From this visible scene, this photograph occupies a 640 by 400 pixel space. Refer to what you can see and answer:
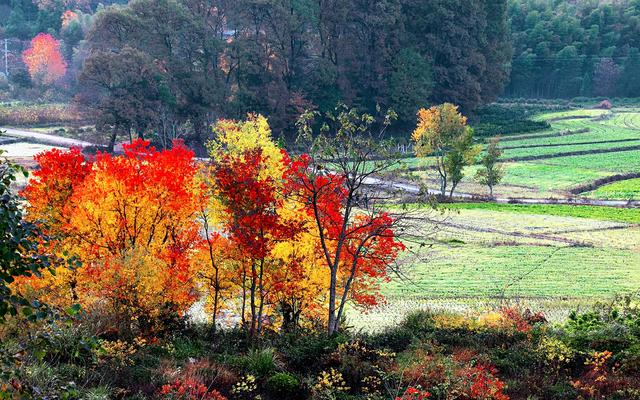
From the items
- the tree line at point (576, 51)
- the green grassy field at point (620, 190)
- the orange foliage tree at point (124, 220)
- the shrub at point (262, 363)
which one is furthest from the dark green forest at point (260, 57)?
the shrub at point (262, 363)

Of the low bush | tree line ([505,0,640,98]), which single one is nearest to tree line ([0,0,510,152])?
the low bush

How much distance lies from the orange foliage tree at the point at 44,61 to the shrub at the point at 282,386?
97.5m

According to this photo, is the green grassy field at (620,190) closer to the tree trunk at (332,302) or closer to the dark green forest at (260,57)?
the dark green forest at (260,57)

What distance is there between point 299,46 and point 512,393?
247 ft

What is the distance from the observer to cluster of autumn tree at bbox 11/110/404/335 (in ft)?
69.3

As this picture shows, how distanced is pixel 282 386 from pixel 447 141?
57.4 m

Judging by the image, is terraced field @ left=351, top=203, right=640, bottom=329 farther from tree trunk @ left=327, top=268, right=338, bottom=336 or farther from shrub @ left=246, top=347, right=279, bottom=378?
shrub @ left=246, top=347, right=279, bottom=378

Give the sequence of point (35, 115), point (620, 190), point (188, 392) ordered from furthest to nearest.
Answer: point (35, 115) < point (620, 190) < point (188, 392)

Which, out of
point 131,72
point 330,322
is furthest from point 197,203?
point 131,72

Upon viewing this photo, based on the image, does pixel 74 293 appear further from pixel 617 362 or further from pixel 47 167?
pixel 617 362

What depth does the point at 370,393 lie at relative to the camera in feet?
51.4

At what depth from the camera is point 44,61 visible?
10088cm

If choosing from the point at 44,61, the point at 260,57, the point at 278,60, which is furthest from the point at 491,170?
the point at 44,61

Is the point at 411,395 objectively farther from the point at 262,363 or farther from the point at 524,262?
the point at 524,262
